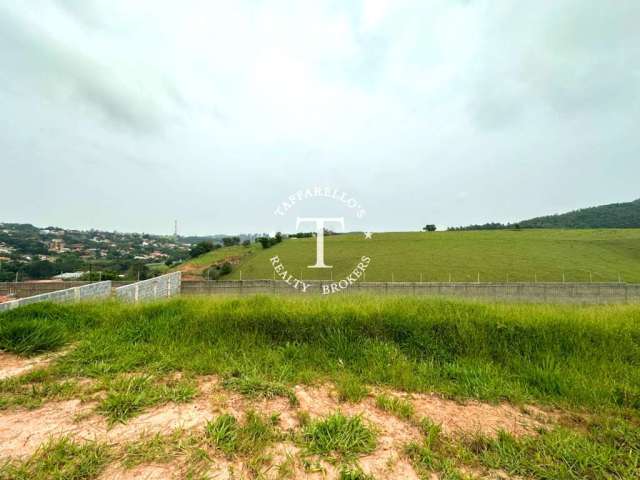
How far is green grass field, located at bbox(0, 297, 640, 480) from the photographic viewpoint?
60.6 inches

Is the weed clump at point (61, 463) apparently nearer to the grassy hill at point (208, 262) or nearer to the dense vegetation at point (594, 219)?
the grassy hill at point (208, 262)

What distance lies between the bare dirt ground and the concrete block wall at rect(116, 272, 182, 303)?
21.3ft

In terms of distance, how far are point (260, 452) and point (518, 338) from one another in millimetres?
2897

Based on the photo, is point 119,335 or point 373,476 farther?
point 119,335

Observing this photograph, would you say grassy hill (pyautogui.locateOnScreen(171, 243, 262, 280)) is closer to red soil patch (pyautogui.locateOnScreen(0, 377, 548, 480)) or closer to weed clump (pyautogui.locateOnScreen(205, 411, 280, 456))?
red soil patch (pyautogui.locateOnScreen(0, 377, 548, 480))

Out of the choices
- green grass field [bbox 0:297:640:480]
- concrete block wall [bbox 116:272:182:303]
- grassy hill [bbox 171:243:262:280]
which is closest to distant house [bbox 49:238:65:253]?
grassy hill [bbox 171:243:262:280]

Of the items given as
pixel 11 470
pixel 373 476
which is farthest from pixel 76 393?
pixel 373 476

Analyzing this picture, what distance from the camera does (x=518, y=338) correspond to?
114 inches

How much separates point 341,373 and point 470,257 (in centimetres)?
3343

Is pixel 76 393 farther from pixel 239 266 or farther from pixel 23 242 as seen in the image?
pixel 23 242

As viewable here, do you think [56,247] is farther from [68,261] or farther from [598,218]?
[598,218]

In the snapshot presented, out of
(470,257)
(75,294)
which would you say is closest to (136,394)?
(75,294)

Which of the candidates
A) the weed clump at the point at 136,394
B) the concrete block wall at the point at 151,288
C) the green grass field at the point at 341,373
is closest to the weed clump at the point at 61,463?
the green grass field at the point at 341,373

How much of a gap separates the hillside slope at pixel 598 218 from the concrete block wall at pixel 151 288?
8559 centimetres
